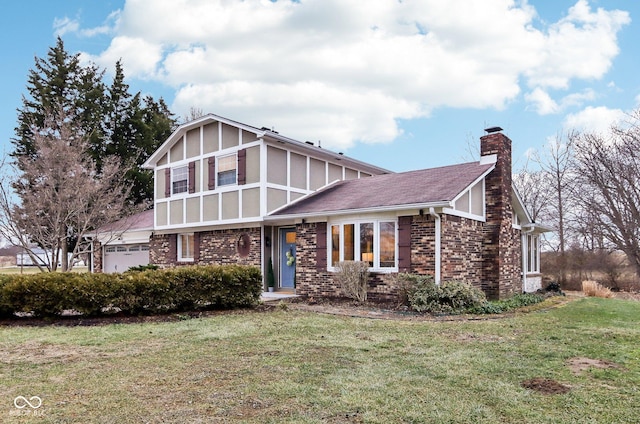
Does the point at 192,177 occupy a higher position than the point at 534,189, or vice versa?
the point at 534,189

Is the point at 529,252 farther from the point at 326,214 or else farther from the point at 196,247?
the point at 196,247

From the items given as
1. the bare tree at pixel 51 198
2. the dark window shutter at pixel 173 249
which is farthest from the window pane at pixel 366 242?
the bare tree at pixel 51 198

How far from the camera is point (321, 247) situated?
13.9 metres

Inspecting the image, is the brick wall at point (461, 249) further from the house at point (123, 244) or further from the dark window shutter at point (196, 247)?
the house at point (123, 244)

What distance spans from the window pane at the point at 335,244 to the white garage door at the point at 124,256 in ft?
37.1

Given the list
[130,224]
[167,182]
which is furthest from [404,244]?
[130,224]

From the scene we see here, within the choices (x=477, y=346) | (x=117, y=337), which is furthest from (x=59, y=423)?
(x=477, y=346)

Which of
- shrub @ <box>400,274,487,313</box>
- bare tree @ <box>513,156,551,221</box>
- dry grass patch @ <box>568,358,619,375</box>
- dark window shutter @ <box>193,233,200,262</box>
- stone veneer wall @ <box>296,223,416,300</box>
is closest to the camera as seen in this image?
dry grass patch @ <box>568,358,619,375</box>

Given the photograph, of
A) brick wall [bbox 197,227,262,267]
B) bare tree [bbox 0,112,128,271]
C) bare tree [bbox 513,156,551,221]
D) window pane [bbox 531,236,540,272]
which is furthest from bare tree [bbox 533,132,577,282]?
bare tree [bbox 0,112,128,271]

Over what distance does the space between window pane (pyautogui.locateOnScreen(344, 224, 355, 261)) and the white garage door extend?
464 inches

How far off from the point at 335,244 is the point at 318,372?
27.3 ft

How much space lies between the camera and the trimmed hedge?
9594 millimetres

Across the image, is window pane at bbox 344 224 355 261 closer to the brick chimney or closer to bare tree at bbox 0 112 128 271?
the brick chimney

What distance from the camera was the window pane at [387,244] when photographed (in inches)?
492
